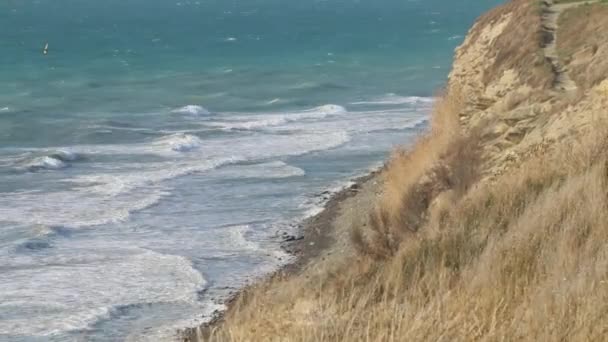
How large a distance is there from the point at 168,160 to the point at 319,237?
12899mm

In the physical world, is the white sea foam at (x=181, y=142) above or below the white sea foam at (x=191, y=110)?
below

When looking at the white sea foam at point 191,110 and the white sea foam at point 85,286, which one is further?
the white sea foam at point 191,110

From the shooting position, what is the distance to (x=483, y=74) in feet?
83.8

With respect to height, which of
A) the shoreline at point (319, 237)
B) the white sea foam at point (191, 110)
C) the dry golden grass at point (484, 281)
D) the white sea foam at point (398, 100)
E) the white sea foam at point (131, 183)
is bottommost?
the shoreline at point (319, 237)

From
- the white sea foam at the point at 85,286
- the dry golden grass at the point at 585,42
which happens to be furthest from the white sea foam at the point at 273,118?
the white sea foam at the point at 85,286

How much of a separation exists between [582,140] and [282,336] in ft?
19.9

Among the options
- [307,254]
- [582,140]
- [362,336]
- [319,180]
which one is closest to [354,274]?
[362,336]

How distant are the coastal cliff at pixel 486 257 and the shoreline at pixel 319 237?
111 inches

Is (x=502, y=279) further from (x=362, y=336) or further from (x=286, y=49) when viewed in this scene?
(x=286, y=49)

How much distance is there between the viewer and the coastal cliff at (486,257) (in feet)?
21.8

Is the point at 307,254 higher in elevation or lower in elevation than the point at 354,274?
lower

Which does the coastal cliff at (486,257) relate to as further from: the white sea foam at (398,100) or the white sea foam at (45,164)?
the white sea foam at (398,100)

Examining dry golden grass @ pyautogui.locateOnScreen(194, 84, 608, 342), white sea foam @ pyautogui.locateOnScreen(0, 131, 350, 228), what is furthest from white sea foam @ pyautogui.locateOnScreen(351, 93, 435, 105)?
dry golden grass @ pyautogui.locateOnScreen(194, 84, 608, 342)

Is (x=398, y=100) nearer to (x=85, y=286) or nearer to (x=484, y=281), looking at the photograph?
(x=85, y=286)
